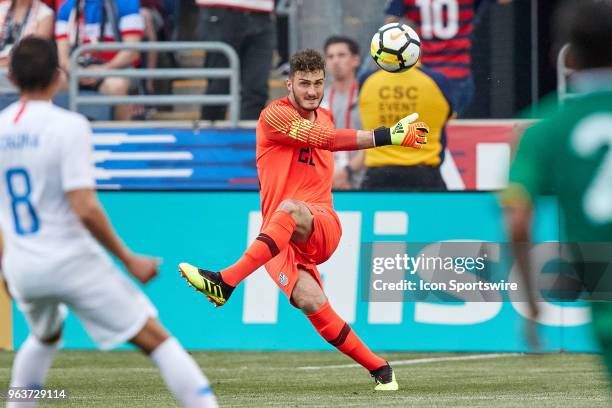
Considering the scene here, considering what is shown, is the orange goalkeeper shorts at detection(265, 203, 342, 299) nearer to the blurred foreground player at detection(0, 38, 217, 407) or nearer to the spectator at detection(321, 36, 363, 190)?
the blurred foreground player at detection(0, 38, 217, 407)

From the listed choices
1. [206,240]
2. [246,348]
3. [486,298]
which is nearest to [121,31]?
[206,240]

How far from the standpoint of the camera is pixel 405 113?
12.2 m

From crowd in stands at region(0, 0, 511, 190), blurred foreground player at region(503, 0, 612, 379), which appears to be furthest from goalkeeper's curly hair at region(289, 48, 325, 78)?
blurred foreground player at region(503, 0, 612, 379)

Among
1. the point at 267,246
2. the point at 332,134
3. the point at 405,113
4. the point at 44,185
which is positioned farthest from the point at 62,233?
the point at 405,113

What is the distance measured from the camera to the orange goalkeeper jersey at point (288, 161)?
9.27m

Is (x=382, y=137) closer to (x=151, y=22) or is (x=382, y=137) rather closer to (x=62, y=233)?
→ (x=62, y=233)

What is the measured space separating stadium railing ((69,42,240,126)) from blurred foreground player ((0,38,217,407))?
6.93 metres

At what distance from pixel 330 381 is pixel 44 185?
14.1 ft

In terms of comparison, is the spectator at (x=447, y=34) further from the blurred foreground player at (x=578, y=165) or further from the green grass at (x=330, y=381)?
the blurred foreground player at (x=578, y=165)

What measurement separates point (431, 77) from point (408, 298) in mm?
2165

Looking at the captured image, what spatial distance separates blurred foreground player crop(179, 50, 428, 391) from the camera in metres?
8.99

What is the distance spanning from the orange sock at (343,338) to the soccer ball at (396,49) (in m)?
2.10

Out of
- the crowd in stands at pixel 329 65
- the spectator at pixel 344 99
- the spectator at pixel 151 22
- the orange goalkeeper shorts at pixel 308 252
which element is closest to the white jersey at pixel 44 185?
the orange goalkeeper shorts at pixel 308 252

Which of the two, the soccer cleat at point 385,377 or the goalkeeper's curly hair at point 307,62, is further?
the goalkeeper's curly hair at point 307,62
